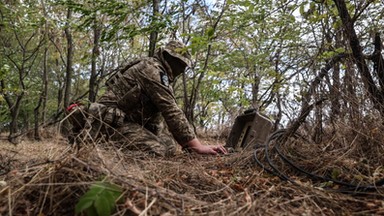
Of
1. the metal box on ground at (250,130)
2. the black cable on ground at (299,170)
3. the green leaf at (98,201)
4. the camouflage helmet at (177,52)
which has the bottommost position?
the green leaf at (98,201)

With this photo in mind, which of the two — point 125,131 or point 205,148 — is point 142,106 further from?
point 205,148

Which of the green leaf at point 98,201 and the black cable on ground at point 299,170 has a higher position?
the black cable on ground at point 299,170

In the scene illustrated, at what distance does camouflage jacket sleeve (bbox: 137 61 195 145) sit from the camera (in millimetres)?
3201

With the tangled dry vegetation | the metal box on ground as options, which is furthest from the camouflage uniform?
the tangled dry vegetation

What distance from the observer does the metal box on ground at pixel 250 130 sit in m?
3.39

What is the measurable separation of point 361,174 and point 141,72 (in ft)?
7.62

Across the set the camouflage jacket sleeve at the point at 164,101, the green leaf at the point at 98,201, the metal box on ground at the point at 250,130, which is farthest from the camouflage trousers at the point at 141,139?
the green leaf at the point at 98,201

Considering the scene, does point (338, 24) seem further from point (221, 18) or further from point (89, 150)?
point (221, 18)

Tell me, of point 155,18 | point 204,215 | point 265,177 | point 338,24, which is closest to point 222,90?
point 155,18

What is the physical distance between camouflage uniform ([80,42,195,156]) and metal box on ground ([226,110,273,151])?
27.6 inches

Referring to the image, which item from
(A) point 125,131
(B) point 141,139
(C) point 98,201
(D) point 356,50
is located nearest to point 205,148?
(B) point 141,139

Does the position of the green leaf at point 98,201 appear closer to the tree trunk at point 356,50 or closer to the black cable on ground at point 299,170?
the black cable on ground at point 299,170

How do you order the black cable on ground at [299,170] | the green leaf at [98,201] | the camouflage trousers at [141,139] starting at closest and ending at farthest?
the green leaf at [98,201] → the black cable on ground at [299,170] → the camouflage trousers at [141,139]

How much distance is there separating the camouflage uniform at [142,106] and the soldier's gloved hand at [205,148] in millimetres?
67
